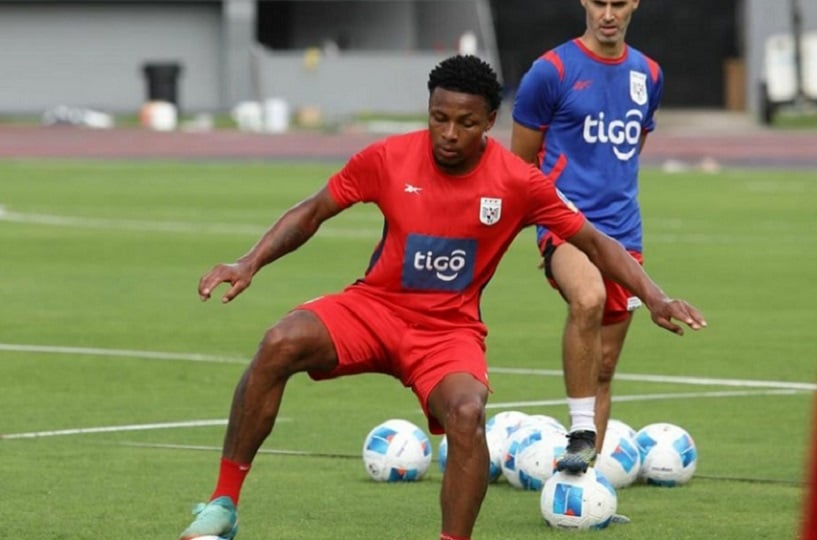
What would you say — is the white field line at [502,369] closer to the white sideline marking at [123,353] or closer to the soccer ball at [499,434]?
the white sideline marking at [123,353]

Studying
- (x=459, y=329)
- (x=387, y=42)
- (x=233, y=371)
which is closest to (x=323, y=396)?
(x=233, y=371)

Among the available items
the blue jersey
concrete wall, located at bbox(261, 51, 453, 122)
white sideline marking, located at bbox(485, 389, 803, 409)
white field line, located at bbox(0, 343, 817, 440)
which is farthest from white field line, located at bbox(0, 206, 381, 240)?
concrete wall, located at bbox(261, 51, 453, 122)

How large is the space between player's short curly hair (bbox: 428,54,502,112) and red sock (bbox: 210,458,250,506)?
1620 mm

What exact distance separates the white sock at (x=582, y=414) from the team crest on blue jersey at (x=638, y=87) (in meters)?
1.60

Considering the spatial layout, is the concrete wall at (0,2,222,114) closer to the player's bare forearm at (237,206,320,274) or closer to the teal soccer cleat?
the player's bare forearm at (237,206,320,274)

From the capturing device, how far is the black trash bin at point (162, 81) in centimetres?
6225

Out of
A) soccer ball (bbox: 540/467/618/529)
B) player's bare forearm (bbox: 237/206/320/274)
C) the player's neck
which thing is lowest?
soccer ball (bbox: 540/467/618/529)

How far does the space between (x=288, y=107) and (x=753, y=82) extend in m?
13.5

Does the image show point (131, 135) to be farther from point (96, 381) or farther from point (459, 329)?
point (459, 329)

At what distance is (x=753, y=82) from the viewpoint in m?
61.4

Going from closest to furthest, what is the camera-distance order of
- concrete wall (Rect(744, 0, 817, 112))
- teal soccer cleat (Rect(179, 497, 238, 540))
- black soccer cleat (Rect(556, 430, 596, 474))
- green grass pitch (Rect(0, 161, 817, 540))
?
1. teal soccer cleat (Rect(179, 497, 238, 540))
2. black soccer cleat (Rect(556, 430, 596, 474))
3. green grass pitch (Rect(0, 161, 817, 540))
4. concrete wall (Rect(744, 0, 817, 112))

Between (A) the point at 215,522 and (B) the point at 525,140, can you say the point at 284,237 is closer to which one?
(A) the point at 215,522

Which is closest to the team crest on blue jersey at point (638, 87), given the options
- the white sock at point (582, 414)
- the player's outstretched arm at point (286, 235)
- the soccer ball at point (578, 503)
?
the white sock at point (582, 414)

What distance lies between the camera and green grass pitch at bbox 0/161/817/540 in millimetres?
9305
